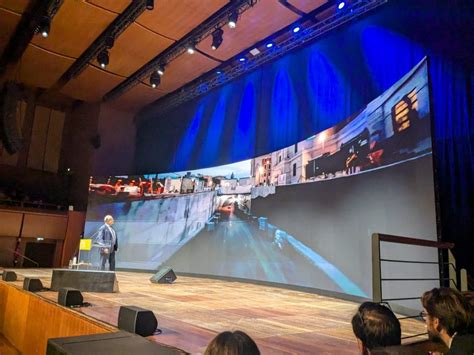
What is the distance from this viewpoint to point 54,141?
39.7 feet

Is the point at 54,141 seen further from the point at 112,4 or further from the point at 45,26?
the point at 112,4

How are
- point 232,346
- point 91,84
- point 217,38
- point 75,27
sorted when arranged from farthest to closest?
point 91,84 < point 75,27 < point 217,38 < point 232,346

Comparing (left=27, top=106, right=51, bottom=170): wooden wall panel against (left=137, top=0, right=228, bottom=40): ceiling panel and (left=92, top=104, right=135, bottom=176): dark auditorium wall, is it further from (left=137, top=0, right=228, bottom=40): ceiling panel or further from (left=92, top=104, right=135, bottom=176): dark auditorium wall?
(left=137, top=0, right=228, bottom=40): ceiling panel

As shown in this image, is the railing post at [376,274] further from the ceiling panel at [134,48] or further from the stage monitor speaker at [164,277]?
the ceiling panel at [134,48]

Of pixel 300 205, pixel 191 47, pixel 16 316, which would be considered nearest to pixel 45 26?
pixel 191 47

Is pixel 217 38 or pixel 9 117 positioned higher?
pixel 217 38

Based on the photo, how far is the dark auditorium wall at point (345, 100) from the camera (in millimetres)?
3979

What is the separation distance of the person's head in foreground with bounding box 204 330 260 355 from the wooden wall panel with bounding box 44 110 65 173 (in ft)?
40.3

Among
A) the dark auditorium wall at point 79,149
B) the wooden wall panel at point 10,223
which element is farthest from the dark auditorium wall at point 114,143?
the wooden wall panel at point 10,223

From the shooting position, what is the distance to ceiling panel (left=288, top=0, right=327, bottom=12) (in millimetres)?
6352

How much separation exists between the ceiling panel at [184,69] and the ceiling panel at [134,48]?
57 centimetres

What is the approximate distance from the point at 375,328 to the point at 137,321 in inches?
63.7

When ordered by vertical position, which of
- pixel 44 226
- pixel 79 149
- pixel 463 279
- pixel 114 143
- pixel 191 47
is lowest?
pixel 463 279

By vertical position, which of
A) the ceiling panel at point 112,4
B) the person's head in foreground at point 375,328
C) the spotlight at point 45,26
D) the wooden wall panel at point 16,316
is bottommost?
the wooden wall panel at point 16,316
